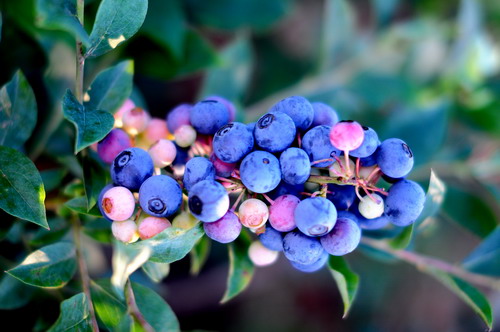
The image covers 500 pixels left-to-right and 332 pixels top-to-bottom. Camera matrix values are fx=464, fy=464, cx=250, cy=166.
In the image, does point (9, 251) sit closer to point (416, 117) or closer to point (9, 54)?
point (9, 54)

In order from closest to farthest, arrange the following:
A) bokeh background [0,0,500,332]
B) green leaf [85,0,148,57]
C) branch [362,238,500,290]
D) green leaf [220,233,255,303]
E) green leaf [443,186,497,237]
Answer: green leaf [85,0,148,57], green leaf [220,233,255,303], branch [362,238,500,290], bokeh background [0,0,500,332], green leaf [443,186,497,237]

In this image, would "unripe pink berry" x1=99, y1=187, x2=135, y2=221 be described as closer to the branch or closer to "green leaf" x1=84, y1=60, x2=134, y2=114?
"green leaf" x1=84, y1=60, x2=134, y2=114

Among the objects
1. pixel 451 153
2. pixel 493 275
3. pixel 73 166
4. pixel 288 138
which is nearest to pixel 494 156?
pixel 451 153

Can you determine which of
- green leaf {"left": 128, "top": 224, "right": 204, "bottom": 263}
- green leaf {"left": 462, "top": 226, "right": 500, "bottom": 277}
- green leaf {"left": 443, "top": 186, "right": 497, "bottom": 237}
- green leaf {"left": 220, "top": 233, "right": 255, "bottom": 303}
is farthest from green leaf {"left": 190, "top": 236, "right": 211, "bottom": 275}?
green leaf {"left": 443, "top": 186, "right": 497, "bottom": 237}

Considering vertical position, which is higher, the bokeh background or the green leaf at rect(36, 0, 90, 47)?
the green leaf at rect(36, 0, 90, 47)

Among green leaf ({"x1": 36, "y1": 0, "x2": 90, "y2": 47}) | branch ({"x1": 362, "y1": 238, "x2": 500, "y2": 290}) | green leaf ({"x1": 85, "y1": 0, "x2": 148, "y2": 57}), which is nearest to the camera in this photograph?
green leaf ({"x1": 36, "y1": 0, "x2": 90, "y2": 47})

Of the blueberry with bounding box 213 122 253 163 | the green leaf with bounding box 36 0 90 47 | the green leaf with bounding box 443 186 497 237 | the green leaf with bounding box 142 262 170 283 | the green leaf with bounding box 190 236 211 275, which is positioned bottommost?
the green leaf with bounding box 443 186 497 237
